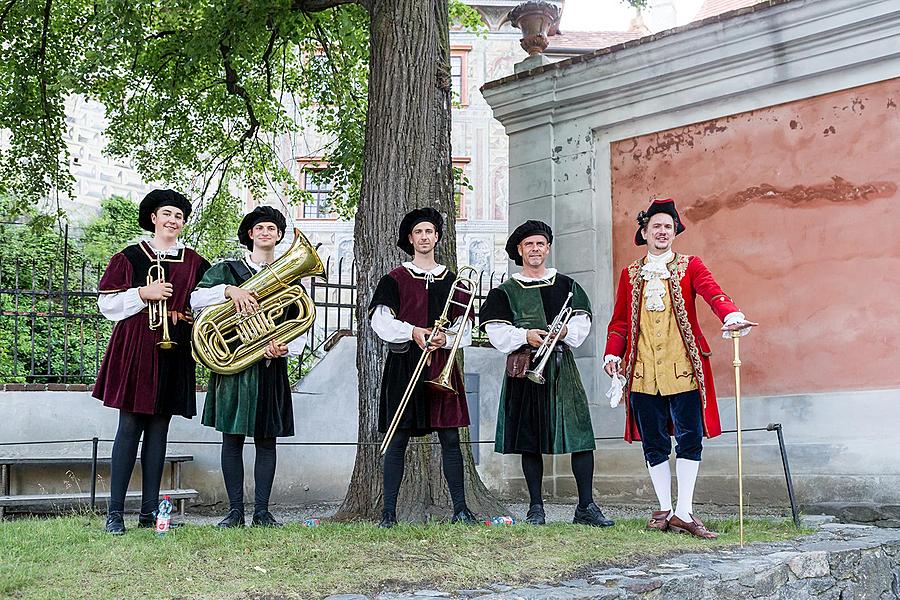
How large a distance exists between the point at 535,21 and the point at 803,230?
11.1 ft

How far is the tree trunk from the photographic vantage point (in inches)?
236

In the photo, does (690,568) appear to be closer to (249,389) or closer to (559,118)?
(249,389)

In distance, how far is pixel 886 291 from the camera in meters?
6.65

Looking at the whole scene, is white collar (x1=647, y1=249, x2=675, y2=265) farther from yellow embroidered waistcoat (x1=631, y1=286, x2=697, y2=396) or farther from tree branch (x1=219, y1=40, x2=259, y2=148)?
tree branch (x1=219, y1=40, x2=259, y2=148)

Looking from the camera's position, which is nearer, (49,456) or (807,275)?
(807,275)

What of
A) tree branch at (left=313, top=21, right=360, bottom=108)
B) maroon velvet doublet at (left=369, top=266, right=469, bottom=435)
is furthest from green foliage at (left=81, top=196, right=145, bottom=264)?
maroon velvet doublet at (left=369, top=266, right=469, bottom=435)

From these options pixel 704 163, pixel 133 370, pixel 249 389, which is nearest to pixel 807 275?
pixel 704 163

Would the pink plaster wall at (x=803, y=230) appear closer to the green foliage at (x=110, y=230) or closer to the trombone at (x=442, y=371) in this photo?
the trombone at (x=442, y=371)

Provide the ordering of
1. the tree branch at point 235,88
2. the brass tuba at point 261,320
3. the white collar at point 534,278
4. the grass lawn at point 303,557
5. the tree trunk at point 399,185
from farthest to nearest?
the tree branch at point 235,88 → the tree trunk at point 399,185 → the white collar at point 534,278 → the brass tuba at point 261,320 → the grass lawn at point 303,557

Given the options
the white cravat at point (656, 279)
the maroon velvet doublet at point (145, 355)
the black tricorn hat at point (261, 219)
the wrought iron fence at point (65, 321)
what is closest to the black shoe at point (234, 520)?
the maroon velvet doublet at point (145, 355)

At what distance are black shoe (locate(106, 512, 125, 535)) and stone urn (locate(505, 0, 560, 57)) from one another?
5.80m

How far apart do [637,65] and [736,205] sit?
1.53m

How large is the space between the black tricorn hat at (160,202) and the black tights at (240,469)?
134cm

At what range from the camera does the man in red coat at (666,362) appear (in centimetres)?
524
